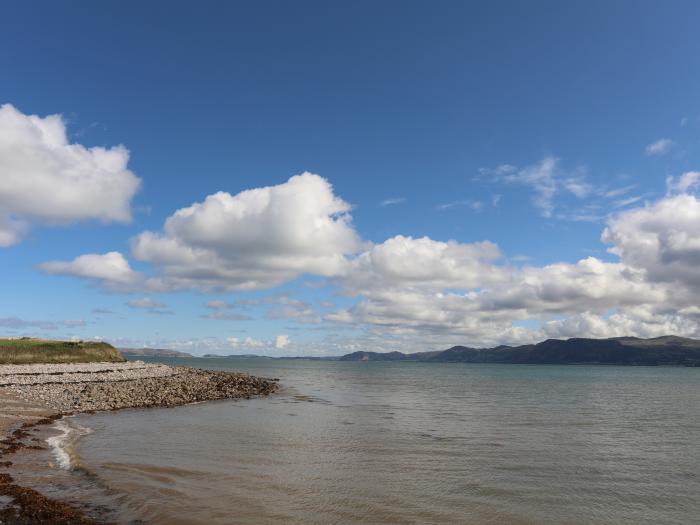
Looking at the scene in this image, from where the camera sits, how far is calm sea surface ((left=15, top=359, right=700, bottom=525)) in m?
17.4

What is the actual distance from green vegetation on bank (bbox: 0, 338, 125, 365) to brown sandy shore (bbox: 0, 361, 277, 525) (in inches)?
Result: 372

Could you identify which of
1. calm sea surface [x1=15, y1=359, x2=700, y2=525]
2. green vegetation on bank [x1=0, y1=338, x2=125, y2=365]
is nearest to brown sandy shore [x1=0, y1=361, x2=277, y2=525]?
calm sea surface [x1=15, y1=359, x2=700, y2=525]

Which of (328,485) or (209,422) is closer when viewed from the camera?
(328,485)

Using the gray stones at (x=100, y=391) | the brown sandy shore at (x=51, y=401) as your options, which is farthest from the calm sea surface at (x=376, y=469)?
the gray stones at (x=100, y=391)

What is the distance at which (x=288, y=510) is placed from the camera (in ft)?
55.9

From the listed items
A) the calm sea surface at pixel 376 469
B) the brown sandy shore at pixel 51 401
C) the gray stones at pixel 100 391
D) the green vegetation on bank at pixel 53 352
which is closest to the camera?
the brown sandy shore at pixel 51 401

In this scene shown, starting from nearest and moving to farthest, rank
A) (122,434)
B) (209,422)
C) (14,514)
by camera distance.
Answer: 1. (14,514)
2. (122,434)
3. (209,422)

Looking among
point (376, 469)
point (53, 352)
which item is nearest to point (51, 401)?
point (376, 469)

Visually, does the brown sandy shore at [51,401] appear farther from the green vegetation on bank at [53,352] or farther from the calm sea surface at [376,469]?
the green vegetation on bank at [53,352]

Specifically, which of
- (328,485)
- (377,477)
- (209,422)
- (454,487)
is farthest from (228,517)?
(209,422)

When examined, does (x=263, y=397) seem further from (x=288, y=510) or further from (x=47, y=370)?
(x=288, y=510)

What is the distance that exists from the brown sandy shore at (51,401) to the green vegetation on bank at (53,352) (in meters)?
9.45

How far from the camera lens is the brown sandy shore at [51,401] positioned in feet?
49.0

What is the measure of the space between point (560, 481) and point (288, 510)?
13302 millimetres
